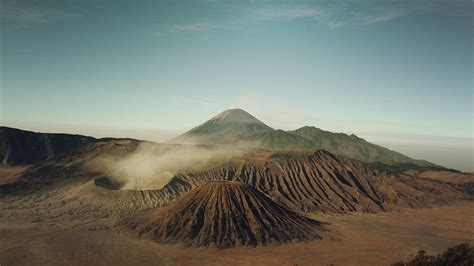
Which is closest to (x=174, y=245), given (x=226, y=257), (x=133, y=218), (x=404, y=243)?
(x=226, y=257)

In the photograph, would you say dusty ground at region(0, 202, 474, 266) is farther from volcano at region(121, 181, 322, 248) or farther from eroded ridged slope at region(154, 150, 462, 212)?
eroded ridged slope at region(154, 150, 462, 212)

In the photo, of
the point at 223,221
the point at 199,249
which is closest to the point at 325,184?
the point at 223,221

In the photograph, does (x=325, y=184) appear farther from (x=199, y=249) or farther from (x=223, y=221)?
(x=199, y=249)

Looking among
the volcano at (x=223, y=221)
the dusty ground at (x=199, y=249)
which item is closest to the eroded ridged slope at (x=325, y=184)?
the dusty ground at (x=199, y=249)

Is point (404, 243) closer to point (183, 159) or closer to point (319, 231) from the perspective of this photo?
point (319, 231)

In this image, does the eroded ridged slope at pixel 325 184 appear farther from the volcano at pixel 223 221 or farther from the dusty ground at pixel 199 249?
the volcano at pixel 223 221

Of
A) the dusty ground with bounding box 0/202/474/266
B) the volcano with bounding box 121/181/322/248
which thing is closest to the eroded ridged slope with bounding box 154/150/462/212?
the dusty ground with bounding box 0/202/474/266
